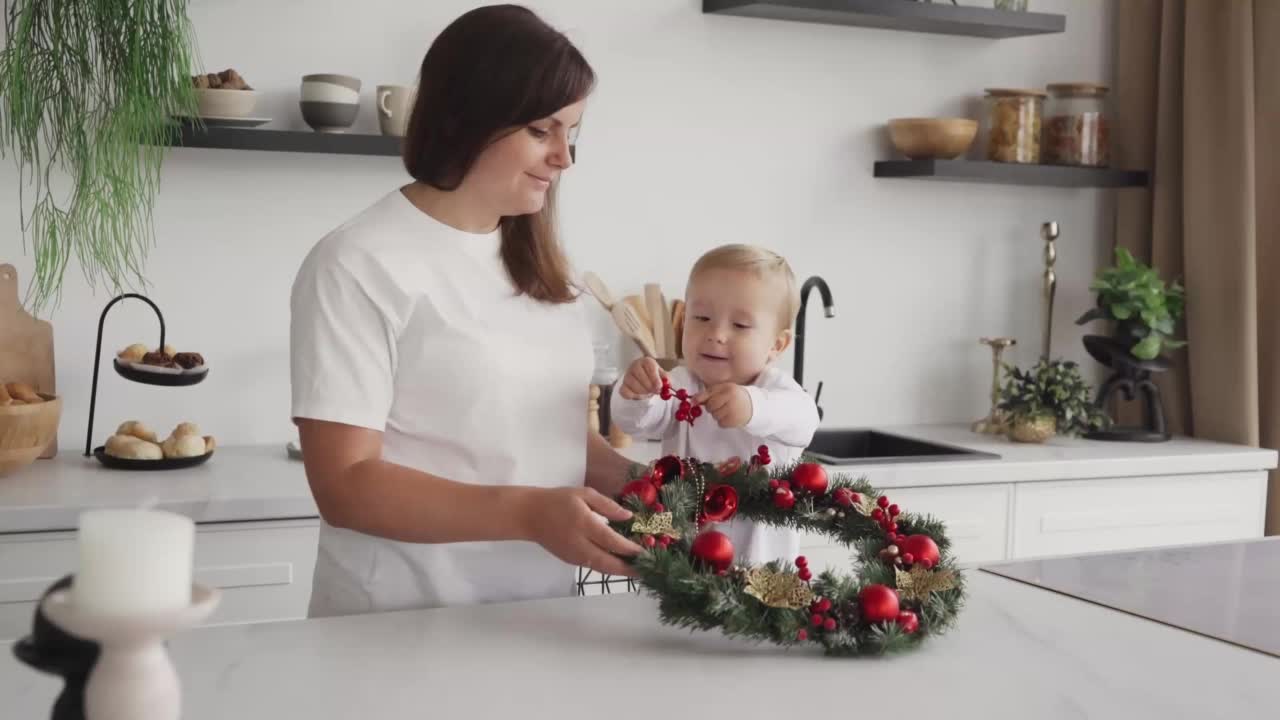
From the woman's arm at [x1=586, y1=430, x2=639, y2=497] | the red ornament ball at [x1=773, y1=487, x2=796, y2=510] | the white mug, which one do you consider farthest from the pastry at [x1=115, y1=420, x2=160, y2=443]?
the red ornament ball at [x1=773, y1=487, x2=796, y2=510]

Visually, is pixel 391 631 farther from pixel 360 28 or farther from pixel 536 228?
pixel 360 28

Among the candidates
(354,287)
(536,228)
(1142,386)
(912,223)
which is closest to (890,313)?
(912,223)

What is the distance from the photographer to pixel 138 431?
2.73 meters

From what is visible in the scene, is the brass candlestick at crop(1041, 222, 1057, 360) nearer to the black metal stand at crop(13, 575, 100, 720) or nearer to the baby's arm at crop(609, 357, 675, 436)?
the baby's arm at crop(609, 357, 675, 436)

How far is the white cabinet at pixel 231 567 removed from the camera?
2.34 metres

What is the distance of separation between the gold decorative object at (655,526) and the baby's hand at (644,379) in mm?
344

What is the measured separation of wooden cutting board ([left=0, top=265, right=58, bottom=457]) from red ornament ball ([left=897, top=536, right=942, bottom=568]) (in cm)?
196

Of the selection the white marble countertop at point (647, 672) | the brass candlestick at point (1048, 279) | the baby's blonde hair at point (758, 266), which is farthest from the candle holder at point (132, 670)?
the brass candlestick at point (1048, 279)

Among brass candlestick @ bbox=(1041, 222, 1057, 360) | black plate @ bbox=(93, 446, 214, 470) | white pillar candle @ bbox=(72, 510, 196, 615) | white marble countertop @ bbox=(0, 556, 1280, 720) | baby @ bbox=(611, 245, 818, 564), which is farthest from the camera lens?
brass candlestick @ bbox=(1041, 222, 1057, 360)

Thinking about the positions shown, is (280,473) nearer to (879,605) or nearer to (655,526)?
(655,526)

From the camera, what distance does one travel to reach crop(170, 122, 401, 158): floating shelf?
2.76 meters

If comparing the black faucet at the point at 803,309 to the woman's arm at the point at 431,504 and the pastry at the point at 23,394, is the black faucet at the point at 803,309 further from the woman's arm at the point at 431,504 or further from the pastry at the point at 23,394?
the woman's arm at the point at 431,504

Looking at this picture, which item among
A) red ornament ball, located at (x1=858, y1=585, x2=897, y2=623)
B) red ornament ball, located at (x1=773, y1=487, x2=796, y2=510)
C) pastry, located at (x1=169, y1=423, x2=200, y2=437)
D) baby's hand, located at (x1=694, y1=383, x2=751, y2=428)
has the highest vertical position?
baby's hand, located at (x1=694, y1=383, x2=751, y2=428)

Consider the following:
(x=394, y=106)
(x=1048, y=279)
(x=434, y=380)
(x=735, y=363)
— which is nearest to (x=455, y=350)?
(x=434, y=380)
